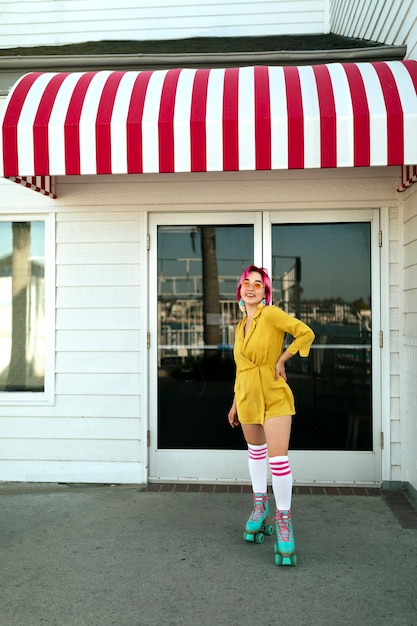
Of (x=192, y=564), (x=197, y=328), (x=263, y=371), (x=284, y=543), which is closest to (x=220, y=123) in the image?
(x=263, y=371)

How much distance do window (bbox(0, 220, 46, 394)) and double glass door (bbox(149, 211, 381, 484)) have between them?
104cm

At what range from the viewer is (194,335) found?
5438 millimetres

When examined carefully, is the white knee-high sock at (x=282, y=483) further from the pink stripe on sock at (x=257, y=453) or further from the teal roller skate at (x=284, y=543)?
the pink stripe on sock at (x=257, y=453)

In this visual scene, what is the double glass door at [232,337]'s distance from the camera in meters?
5.29

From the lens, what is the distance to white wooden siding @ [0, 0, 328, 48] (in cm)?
733

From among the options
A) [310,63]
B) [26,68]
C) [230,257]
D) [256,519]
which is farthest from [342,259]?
[26,68]

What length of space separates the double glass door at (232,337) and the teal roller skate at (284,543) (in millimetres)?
1573

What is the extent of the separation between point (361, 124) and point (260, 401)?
192 centimetres

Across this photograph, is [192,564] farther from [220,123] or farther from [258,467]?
[220,123]

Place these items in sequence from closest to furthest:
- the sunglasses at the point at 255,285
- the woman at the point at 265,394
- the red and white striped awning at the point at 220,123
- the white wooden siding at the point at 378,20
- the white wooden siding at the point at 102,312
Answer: the woman at the point at 265,394 < the sunglasses at the point at 255,285 < the red and white striped awning at the point at 220,123 < the white wooden siding at the point at 378,20 < the white wooden siding at the point at 102,312

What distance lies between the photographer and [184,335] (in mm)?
5445

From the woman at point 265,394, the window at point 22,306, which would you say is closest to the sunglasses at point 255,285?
the woman at point 265,394

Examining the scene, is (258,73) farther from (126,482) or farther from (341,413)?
(126,482)

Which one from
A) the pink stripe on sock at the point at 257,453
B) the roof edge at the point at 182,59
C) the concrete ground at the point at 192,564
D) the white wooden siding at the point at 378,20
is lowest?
the concrete ground at the point at 192,564
